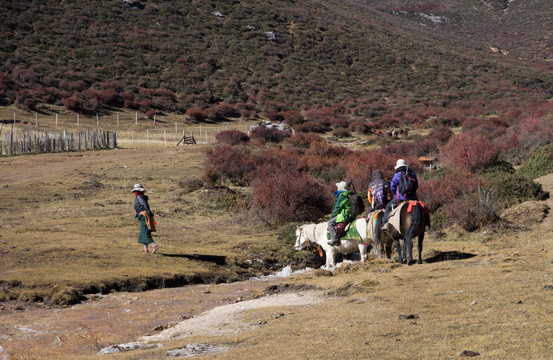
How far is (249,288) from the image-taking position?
12.1m

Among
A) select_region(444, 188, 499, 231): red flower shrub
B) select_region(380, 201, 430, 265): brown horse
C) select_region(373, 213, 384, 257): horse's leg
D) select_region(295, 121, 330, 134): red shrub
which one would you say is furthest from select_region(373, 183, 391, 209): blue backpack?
select_region(295, 121, 330, 134): red shrub

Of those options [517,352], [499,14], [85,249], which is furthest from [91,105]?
[499,14]

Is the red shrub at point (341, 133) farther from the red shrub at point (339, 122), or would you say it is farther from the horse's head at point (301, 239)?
the horse's head at point (301, 239)

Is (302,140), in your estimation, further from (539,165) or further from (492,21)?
(492,21)

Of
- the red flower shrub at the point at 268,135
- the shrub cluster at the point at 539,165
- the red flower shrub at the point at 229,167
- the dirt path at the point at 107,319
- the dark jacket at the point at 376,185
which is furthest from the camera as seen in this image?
the red flower shrub at the point at 268,135

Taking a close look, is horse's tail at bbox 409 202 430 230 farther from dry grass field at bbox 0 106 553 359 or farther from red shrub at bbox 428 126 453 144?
red shrub at bbox 428 126 453 144

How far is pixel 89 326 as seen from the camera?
29.4ft

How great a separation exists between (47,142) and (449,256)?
95.3 ft

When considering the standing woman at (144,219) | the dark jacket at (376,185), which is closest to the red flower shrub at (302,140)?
the standing woman at (144,219)

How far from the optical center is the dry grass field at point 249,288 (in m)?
5.72

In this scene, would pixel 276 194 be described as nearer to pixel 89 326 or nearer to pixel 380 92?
pixel 89 326

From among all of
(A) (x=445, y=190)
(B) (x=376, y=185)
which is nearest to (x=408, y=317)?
(B) (x=376, y=185)

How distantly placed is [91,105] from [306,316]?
151ft

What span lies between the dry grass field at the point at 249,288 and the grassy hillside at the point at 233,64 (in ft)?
110
